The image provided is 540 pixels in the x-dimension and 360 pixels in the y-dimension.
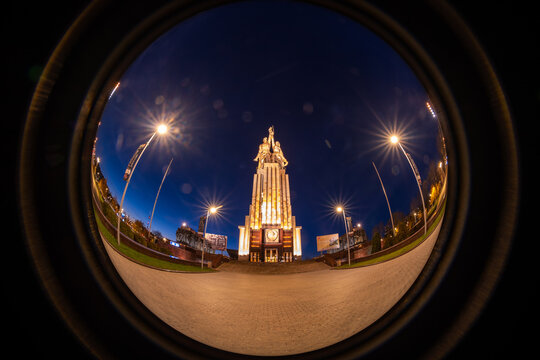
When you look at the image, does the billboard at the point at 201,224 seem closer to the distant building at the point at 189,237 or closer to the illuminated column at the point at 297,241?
the distant building at the point at 189,237

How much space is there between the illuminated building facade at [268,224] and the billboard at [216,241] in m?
0.31

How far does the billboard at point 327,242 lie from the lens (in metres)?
2.11

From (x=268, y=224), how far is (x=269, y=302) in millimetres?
2848

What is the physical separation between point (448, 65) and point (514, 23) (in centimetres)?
21

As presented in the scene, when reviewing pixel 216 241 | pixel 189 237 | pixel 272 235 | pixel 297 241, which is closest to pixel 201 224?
pixel 189 237

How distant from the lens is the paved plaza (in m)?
1.21

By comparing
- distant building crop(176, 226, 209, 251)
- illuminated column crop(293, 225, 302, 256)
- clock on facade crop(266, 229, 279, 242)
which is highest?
clock on facade crop(266, 229, 279, 242)

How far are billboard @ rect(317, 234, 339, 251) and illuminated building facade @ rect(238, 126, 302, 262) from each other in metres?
0.33

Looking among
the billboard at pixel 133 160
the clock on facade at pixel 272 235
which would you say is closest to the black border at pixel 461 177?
the billboard at pixel 133 160

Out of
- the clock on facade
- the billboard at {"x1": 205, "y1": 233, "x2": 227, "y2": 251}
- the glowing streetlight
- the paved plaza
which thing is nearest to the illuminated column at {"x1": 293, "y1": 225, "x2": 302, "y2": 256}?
the paved plaza

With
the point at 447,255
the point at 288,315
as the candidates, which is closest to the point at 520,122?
the point at 447,255

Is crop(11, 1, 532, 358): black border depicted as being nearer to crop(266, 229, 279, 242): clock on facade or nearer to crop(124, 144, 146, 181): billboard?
crop(124, 144, 146, 181): billboard

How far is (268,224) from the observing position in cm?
458

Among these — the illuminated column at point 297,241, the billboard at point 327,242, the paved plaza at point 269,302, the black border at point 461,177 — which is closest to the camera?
the black border at point 461,177
